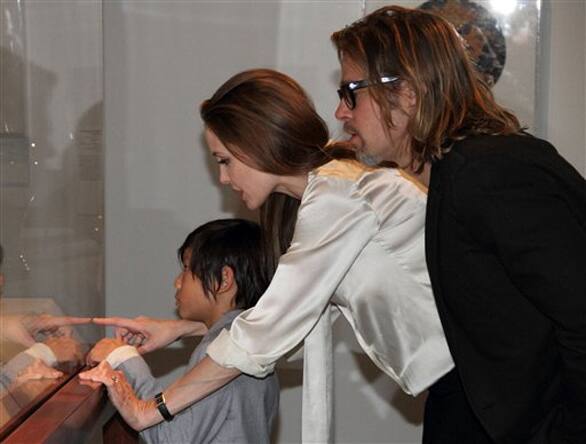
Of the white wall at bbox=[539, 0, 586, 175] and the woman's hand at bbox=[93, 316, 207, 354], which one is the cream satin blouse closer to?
the woman's hand at bbox=[93, 316, 207, 354]

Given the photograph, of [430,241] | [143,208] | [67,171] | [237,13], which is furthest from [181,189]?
[430,241]

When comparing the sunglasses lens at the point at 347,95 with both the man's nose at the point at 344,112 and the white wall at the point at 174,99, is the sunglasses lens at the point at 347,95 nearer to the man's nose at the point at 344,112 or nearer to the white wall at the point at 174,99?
the man's nose at the point at 344,112

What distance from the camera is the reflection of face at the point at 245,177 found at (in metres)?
2.03

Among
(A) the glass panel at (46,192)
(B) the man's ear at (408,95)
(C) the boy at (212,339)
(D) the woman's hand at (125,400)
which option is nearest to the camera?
(A) the glass panel at (46,192)

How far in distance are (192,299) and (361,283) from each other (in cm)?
54

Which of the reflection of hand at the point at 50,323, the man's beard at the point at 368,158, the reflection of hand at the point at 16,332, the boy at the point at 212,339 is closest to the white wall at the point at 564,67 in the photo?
the boy at the point at 212,339

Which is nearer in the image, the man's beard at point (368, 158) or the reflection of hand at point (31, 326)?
the reflection of hand at point (31, 326)

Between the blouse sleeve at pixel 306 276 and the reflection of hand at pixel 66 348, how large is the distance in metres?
0.35

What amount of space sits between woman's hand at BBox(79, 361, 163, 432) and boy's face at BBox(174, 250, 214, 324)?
256 millimetres

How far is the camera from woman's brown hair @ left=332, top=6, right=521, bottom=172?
166 cm

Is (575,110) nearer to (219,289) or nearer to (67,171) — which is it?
(219,289)

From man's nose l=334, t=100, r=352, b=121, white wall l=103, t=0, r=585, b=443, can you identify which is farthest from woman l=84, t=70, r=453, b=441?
white wall l=103, t=0, r=585, b=443

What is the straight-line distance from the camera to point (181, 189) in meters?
3.27

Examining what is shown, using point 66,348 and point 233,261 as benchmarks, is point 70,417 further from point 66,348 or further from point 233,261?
point 233,261
